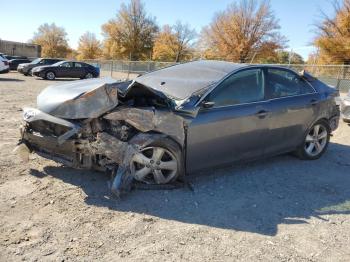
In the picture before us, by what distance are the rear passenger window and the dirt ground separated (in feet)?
3.90

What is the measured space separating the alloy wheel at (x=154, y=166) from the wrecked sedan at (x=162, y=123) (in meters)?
0.01

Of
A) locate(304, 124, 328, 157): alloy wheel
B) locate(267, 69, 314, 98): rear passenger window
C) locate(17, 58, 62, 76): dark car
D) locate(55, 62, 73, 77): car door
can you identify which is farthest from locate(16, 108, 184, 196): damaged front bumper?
locate(17, 58, 62, 76): dark car

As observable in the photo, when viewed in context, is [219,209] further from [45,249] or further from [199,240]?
[45,249]

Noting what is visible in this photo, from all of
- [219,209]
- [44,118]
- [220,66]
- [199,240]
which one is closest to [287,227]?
[219,209]

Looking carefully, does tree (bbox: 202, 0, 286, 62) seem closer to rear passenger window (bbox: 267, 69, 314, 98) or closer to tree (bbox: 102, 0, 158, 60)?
tree (bbox: 102, 0, 158, 60)

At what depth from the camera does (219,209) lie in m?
4.09

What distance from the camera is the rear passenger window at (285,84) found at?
5.35 metres

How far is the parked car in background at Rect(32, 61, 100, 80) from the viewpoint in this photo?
24484 millimetres

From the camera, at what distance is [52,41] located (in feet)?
276

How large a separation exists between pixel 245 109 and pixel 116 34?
61.9 metres

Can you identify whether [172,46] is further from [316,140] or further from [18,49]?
[316,140]

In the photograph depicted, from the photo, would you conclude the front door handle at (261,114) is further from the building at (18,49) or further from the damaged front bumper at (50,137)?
the building at (18,49)

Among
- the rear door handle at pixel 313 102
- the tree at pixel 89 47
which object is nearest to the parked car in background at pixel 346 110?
the rear door handle at pixel 313 102

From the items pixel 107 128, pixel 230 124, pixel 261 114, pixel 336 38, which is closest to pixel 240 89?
pixel 261 114
